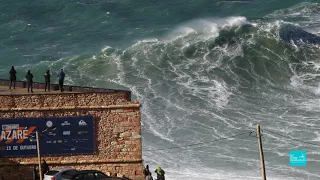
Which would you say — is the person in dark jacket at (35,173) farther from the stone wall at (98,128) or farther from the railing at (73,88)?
the railing at (73,88)

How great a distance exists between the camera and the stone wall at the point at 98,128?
88.1ft

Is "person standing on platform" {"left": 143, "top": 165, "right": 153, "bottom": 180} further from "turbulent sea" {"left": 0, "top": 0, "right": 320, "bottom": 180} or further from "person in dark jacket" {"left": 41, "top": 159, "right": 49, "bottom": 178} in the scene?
"turbulent sea" {"left": 0, "top": 0, "right": 320, "bottom": 180}

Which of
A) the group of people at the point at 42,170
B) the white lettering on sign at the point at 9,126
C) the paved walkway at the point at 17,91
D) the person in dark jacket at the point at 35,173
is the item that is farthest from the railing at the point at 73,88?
the person in dark jacket at the point at 35,173

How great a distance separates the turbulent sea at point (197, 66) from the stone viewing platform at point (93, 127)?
463cm

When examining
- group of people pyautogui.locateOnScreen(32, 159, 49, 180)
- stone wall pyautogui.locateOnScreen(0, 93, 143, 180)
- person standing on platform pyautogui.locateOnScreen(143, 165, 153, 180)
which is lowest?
person standing on platform pyautogui.locateOnScreen(143, 165, 153, 180)

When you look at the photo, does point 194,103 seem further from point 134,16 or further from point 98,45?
point 134,16

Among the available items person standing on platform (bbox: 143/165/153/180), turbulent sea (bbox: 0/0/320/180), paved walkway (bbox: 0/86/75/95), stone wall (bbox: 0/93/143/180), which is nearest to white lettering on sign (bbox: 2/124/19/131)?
stone wall (bbox: 0/93/143/180)

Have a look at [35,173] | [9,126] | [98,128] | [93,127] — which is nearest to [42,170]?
[35,173]

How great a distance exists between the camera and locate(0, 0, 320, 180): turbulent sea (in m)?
35.4

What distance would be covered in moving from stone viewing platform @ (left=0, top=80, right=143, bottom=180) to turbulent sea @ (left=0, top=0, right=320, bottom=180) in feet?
15.2

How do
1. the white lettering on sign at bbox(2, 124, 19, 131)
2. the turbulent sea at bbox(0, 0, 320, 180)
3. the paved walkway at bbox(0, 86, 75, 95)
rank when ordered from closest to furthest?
1. the white lettering on sign at bbox(2, 124, 19, 131)
2. the paved walkway at bbox(0, 86, 75, 95)
3. the turbulent sea at bbox(0, 0, 320, 180)

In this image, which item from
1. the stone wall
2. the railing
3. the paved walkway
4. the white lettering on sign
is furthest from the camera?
the paved walkway

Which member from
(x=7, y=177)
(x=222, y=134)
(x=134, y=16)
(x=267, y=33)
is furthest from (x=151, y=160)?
(x=134, y=16)

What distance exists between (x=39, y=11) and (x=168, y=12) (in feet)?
43.1
